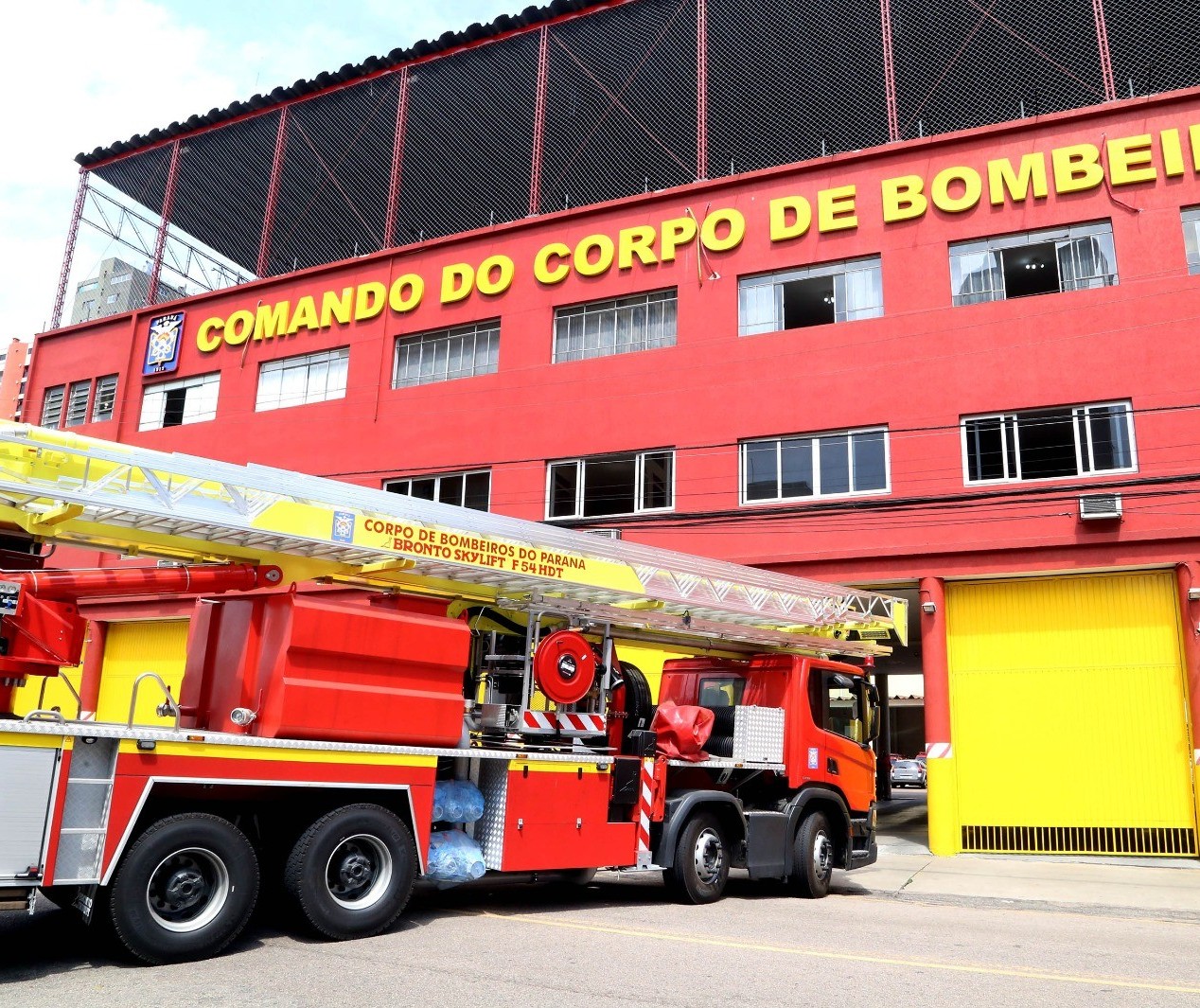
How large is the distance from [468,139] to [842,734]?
63.7 feet

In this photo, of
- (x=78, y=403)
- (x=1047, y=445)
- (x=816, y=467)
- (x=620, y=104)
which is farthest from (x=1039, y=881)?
(x=78, y=403)

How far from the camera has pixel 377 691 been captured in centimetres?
905

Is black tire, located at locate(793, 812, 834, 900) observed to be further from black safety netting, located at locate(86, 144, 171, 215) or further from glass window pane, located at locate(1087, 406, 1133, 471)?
black safety netting, located at locate(86, 144, 171, 215)

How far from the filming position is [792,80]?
2445cm

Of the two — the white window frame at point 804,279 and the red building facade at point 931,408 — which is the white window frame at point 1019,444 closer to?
the red building facade at point 931,408

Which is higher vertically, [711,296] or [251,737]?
[711,296]

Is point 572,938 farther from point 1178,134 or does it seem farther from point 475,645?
point 1178,134

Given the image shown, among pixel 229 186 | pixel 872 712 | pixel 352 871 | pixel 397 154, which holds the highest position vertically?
pixel 229 186

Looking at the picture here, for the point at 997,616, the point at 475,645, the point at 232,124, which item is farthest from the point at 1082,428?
the point at 232,124

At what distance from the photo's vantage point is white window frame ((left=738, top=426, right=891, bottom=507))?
19188 mm

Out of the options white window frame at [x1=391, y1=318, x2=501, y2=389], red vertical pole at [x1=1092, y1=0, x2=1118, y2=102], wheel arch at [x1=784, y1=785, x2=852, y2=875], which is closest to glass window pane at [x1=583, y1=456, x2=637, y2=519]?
white window frame at [x1=391, y1=318, x2=501, y2=389]

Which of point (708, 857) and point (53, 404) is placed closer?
point (708, 857)

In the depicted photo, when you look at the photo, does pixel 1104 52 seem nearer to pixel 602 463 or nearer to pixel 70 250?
pixel 602 463

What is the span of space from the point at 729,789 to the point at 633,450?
9.89 metres
